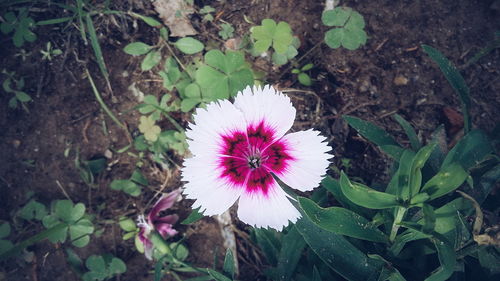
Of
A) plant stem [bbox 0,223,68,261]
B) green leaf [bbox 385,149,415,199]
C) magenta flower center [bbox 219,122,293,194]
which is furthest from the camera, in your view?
plant stem [bbox 0,223,68,261]

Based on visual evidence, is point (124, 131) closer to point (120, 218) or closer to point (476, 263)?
point (120, 218)

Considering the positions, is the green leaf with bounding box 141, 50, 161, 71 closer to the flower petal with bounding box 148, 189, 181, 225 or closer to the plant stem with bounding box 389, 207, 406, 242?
the flower petal with bounding box 148, 189, 181, 225

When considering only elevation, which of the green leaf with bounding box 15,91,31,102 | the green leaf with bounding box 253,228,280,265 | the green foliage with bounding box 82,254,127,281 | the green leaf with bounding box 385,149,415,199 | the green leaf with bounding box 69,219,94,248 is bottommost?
the green foliage with bounding box 82,254,127,281

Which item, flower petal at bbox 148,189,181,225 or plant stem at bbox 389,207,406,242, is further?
flower petal at bbox 148,189,181,225

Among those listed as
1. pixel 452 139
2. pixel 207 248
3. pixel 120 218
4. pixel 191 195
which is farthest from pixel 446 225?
pixel 120 218

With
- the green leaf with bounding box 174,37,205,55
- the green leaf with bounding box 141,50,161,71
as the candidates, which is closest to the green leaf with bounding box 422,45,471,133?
the green leaf with bounding box 174,37,205,55
